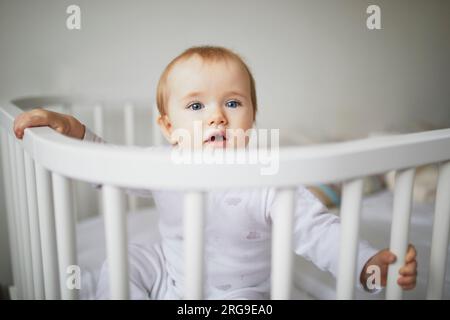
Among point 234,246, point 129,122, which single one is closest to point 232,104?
point 234,246

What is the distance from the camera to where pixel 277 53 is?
103 cm

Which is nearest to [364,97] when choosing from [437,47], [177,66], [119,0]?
[437,47]

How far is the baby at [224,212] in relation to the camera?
45 cm

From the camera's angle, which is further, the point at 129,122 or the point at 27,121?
the point at 129,122

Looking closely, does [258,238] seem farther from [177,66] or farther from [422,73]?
[422,73]

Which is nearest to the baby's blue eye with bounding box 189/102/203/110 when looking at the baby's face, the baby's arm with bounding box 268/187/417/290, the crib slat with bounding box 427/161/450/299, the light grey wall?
the baby's face

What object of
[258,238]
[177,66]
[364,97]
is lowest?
[258,238]

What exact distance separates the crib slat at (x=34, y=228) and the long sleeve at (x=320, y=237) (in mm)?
278

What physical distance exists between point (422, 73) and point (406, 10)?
173mm

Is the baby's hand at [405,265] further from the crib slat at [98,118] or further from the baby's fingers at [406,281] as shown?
the crib slat at [98,118]

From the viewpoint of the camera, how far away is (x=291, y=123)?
113cm

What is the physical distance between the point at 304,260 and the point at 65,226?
0.50 meters

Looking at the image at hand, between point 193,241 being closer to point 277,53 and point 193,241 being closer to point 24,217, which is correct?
point 24,217
